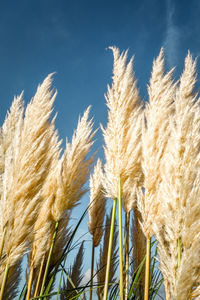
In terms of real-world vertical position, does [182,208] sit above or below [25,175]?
below

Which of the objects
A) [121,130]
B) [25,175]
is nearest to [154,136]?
[121,130]

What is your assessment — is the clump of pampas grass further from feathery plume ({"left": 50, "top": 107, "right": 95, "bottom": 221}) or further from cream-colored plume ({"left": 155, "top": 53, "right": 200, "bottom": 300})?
cream-colored plume ({"left": 155, "top": 53, "right": 200, "bottom": 300})

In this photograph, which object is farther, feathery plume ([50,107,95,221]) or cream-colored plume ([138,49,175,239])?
feathery plume ([50,107,95,221])

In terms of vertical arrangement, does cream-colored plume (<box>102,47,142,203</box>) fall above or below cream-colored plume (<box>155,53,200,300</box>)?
Answer: above

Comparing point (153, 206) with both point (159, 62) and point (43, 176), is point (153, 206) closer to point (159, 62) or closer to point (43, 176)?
A: point (43, 176)

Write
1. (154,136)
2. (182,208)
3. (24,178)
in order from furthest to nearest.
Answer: (154,136), (24,178), (182,208)

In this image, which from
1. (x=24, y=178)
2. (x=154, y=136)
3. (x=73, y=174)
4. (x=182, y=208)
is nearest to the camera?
(x=182, y=208)

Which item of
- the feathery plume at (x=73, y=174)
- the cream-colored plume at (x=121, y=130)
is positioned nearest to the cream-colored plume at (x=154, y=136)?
Result: the cream-colored plume at (x=121, y=130)

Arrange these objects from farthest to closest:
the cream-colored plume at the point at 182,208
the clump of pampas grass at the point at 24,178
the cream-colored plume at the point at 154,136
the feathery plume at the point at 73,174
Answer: the feathery plume at the point at 73,174 → the cream-colored plume at the point at 154,136 → the clump of pampas grass at the point at 24,178 → the cream-colored plume at the point at 182,208

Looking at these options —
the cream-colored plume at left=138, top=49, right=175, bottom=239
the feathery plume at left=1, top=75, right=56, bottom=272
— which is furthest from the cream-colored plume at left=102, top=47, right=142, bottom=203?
the feathery plume at left=1, top=75, right=56, bottom=272

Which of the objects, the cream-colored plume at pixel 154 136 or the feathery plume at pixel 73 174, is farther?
the feathery plume at pixel 73 174

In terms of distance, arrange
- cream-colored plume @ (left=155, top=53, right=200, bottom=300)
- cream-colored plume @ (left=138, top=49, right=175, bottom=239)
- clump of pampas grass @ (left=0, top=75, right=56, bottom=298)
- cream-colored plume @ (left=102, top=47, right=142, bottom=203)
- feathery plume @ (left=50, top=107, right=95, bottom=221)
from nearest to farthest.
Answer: cream-colored plume @ (left=155, top=53, right=200, bottom=300)
clump of pampas grass @ (left=0, top=75, right=56, bottom=298)
cream-colored plume @ (left=138, top=49, right=175, bottom=239)
cream-colored plume @ (left=102, top=47, right=142, bottom=203)
feathery plume @ (left=50, top=107, right=95, bottom=221)

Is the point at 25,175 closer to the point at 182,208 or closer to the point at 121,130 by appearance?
the point at 121,130

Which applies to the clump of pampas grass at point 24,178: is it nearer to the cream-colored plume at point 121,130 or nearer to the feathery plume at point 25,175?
the feathery plume at point 25,175
